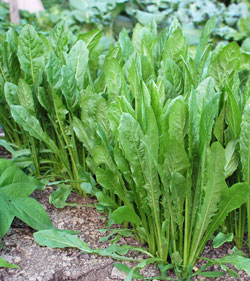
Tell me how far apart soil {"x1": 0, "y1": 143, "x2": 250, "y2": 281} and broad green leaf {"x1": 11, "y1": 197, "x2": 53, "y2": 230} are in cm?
9

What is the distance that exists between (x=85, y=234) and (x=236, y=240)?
0.60 meters

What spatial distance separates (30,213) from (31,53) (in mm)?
795

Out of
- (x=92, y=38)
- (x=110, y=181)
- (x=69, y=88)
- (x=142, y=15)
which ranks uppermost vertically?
(x=92, y=38)

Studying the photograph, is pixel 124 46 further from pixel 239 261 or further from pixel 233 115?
pixel 239 261

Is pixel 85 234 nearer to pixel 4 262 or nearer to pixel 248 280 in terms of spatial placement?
pixel 4 262

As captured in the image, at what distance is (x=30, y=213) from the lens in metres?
1.52

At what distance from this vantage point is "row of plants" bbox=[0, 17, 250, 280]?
1.25m

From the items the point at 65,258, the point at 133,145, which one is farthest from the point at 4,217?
the point at 133,145

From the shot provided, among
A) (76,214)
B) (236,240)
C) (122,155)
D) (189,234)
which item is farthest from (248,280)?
(76,214)

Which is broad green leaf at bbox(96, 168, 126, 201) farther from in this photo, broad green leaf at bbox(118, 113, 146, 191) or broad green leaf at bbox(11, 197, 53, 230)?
broad green leaf at bbox(11, 197, 53, 230)

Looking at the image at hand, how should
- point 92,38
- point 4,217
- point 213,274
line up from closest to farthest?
point 213,274 → point 4,217 → point 92,38

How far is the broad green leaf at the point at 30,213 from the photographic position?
1500 millimetres

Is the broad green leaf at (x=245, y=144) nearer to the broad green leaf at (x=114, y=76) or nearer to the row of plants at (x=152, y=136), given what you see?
the row of plants at (x=152, y=136)

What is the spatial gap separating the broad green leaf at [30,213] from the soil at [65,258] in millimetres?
95
